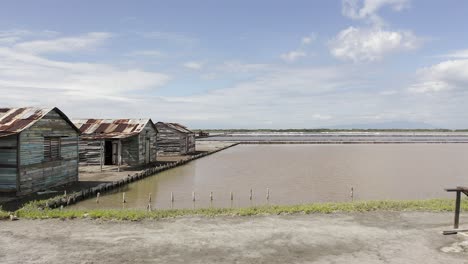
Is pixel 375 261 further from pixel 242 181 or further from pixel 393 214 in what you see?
pixel 242 181

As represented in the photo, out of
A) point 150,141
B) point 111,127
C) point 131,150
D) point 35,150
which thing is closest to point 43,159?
point 35,150

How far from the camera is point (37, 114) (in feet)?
77.8

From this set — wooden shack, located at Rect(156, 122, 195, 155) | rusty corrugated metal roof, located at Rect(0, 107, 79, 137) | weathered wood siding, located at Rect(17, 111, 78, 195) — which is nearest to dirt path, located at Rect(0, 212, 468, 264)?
weathered wood siding, located at Rect(17, 111, 78, 195)

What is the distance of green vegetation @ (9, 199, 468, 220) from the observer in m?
16.2

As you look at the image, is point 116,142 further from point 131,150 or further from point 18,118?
point 18,118

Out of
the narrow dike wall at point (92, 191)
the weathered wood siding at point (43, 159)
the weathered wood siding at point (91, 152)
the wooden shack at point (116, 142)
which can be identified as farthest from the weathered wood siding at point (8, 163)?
the weathered wood siding at point (91, 152)

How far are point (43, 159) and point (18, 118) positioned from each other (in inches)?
111

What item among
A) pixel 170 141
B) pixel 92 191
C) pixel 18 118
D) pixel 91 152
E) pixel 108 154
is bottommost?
pixel 92 191

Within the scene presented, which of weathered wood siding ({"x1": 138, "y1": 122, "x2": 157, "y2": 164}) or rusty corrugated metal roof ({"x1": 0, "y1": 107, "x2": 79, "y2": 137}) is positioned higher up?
rusty corrugated metal roof ({"x1": 0, "y1": 107, "x2": 79, "y2": 137})

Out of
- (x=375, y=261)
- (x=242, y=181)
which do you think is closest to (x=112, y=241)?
(x=375, y=261)

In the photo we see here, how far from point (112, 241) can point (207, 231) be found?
327 centimetres

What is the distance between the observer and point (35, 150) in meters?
23.0

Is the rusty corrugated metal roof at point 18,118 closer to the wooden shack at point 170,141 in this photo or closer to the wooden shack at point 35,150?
the wooden shack at point 35,150

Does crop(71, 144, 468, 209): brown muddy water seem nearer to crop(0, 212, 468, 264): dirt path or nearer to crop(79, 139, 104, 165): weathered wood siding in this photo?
crop(0, 212, 468, 264): dirt path
